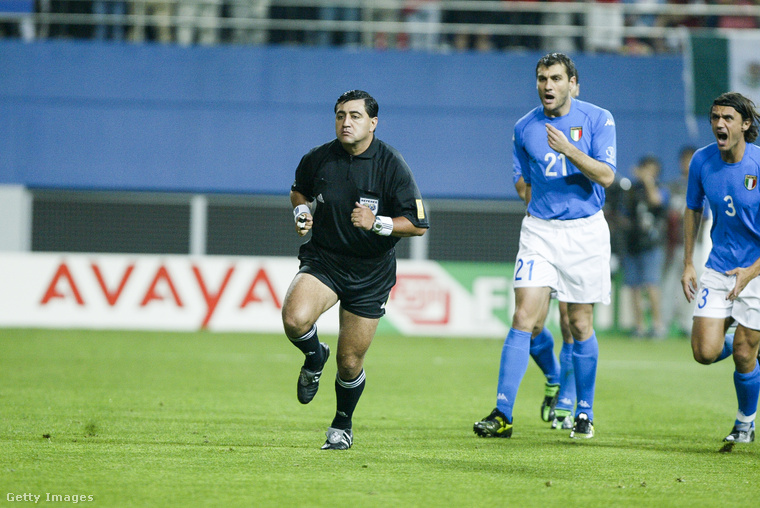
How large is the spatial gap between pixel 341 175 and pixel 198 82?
12792 mm

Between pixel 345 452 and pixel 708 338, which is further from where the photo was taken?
pixel 708 338

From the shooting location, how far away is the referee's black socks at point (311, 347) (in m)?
6.04

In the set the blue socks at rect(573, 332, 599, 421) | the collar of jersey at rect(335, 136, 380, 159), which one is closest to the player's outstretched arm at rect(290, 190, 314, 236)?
the collar of jersey at rect(335, 136, 380, 159)

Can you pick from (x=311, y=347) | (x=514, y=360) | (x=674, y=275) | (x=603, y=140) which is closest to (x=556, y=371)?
(x=514, y=360)

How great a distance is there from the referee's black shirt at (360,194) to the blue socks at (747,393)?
236 centimetres

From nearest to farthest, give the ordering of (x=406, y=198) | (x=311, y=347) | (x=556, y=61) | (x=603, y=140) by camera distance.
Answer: (x=406, y=198)
(x=311, y=347)
(x=556, y=61)
(x=603, y=140)

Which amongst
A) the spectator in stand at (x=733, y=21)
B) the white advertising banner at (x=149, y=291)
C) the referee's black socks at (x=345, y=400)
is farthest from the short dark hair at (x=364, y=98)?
the spectator in stand at (x=733, y=21)

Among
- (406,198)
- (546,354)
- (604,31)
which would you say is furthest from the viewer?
(604,31)

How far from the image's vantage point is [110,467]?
16.8ft

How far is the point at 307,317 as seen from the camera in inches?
231

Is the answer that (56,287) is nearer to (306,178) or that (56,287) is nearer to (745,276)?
(306,178)

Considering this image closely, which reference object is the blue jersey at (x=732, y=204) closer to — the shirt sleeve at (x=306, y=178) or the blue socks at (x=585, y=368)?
the blue socks at (x=585, y=368)

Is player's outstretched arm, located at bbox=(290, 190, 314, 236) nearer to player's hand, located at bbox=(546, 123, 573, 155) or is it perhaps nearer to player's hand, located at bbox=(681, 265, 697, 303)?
player's hand, located at bbox=(546, 123, 573, 155)

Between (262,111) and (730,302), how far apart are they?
13.1m
